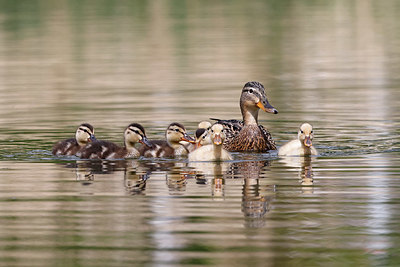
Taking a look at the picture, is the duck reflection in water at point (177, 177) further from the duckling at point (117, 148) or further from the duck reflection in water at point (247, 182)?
the duckling at point (117, 148)

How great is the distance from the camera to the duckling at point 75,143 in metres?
14.1

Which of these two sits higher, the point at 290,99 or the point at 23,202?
the point at 290,99

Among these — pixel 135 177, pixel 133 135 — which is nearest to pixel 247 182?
pixel 135 177

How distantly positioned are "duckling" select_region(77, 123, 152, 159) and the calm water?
229mm

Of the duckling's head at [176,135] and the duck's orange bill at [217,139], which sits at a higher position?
the duckling's head at [176,135]

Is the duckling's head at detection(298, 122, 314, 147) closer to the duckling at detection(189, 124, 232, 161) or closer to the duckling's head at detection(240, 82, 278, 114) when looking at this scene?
the duckling at detection(189, 124, 232, 161)

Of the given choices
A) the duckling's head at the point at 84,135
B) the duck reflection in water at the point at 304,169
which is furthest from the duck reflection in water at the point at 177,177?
the duckling's head at the point at 84,135

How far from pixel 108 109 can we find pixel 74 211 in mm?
9107

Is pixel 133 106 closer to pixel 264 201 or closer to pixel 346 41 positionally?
pixel 264 201

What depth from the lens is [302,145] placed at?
1362 centimetres

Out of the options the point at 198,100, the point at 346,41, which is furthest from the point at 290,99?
the point at 346,41

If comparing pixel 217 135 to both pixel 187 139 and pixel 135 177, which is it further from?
pixel 135 177

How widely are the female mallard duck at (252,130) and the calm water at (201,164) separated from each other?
39 cm

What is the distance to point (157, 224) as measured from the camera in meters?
9.25
